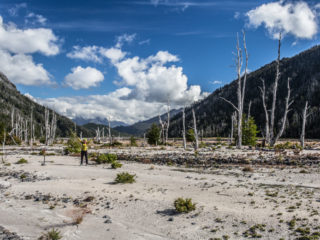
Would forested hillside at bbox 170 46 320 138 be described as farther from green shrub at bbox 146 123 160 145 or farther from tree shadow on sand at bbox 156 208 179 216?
tree shadow on sand at bbox 156 208 179 216

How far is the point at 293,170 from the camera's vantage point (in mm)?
17641

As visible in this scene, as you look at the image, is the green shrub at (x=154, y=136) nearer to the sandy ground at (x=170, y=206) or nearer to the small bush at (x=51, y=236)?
the sandy ground at (x=170, y=206)

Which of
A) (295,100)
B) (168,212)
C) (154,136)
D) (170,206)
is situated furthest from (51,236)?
(295,100)

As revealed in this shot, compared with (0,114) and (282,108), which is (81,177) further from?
(0,114)

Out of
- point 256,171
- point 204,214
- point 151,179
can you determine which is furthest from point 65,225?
point 256,171

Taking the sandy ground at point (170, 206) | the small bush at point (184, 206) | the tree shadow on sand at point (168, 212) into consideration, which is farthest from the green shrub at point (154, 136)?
the small bush at point (184, 206)

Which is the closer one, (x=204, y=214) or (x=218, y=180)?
(x=204, y=214)

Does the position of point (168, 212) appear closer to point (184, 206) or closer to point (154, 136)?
point (184, 206)

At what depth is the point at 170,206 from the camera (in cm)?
1143

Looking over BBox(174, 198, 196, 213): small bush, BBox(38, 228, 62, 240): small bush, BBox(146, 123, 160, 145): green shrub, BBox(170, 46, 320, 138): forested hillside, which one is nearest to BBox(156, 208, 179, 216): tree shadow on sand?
BBox(174, 198, 196, 213): small bush

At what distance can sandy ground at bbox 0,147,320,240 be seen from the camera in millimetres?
9125

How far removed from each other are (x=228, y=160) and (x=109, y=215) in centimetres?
1455

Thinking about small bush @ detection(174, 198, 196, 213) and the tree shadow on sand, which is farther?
the tree shadow on sand

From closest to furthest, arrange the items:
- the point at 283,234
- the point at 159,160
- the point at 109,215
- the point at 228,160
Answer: the point at 283,234 < the point at 109,215 < the point at 228,160 < the point at 159,160
